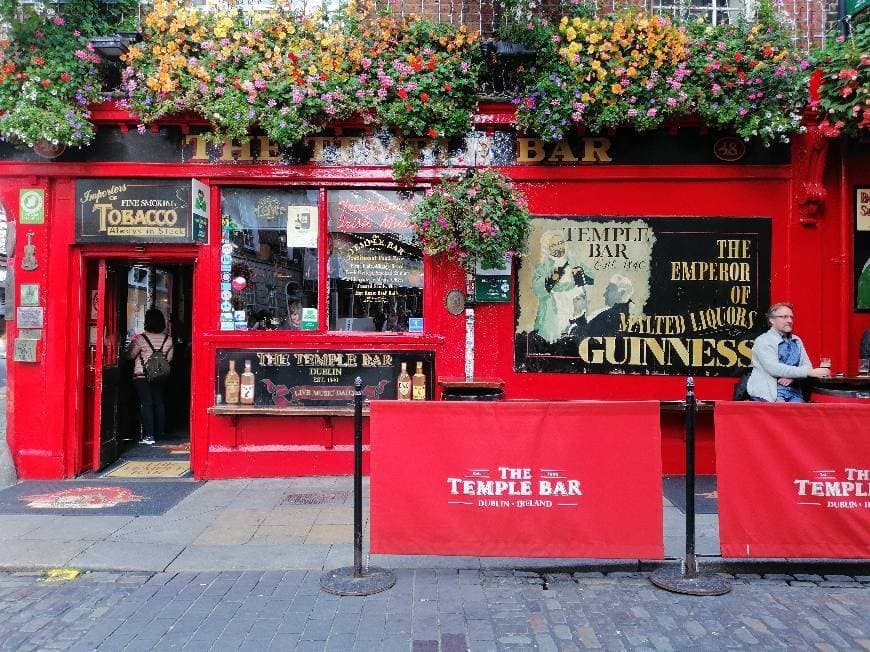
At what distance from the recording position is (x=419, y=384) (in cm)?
739

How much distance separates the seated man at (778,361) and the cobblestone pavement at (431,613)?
2149 millimetres

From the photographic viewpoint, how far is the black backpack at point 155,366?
29.0ft

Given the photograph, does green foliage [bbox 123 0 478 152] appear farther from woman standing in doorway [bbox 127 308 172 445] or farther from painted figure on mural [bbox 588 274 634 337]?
woman standing in doorway [bbox 127 308 172 445]

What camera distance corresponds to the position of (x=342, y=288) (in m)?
7.64

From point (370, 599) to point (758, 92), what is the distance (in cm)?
631

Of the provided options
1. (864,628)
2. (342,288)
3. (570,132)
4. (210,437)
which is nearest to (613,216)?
(570,132)

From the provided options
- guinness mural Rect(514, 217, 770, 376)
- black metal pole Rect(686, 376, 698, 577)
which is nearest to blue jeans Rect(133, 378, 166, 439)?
guinness mural Rect(514, 217, 770, 376)

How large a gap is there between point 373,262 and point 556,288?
2224mm

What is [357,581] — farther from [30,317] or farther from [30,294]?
[30,294]

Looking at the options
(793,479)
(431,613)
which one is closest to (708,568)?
(793,479)

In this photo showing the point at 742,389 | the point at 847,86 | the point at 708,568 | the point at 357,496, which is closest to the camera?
the point at 357,496

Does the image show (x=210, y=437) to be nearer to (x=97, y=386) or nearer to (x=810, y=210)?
(x=97, y=386)

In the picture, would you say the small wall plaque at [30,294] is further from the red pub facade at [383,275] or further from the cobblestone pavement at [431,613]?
the cobblestone pavement at [431,613]

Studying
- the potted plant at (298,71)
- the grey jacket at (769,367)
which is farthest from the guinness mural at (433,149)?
the grey jacket at (769,367)
